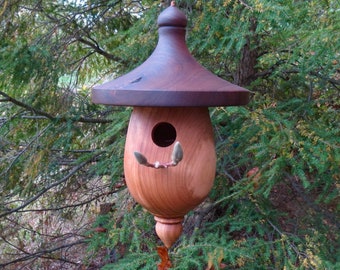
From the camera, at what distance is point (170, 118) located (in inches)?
51.7

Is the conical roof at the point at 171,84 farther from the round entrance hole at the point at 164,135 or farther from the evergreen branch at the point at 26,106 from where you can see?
the evergreen branch at the point at 26,106

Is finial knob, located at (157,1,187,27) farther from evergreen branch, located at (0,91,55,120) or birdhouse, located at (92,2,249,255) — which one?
evergreen branch, located at (0,91,55,120)

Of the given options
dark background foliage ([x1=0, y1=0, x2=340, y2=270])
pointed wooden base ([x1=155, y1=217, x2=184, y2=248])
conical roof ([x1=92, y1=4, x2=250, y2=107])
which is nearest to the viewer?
conical roof ([x1=92, y1=4, x2=250, y2=107])

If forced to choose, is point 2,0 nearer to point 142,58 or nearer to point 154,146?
point 142,58

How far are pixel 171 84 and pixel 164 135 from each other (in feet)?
1.29

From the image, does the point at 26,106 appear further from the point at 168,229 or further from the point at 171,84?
the point at 171,84

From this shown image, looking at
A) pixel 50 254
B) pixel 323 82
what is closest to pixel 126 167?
pixel 323 82

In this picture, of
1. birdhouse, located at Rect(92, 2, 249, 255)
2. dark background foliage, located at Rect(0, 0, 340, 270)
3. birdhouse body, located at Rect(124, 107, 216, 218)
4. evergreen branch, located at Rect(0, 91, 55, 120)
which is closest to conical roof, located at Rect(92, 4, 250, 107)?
birdhouse, located at Rect(92, 2, 249, 255)

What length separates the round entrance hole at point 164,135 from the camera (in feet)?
4.63

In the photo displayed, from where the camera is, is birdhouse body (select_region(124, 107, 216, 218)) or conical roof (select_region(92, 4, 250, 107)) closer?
conical roof (select_region(92, 4, 250, 107))

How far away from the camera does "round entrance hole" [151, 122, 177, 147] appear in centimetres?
141

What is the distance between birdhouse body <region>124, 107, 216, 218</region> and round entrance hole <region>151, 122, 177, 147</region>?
1.5 inches

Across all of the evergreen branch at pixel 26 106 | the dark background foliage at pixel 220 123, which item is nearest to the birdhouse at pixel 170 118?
the dark background foliage at pixel 220 123

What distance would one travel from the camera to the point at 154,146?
1.31 metres
